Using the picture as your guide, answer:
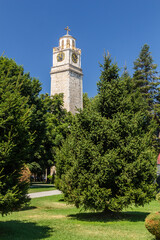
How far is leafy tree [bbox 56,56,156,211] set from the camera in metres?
10.7

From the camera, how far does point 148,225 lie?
24.1 feet

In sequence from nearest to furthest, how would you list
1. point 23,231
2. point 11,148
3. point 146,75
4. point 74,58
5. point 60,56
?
point 11,148
point 23,231
point 146,75
point 60,56
point 74,58

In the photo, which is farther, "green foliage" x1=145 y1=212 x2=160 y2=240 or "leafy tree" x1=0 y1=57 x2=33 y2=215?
"leafy tree" x1=0 y1=57 x2=33 y2=215

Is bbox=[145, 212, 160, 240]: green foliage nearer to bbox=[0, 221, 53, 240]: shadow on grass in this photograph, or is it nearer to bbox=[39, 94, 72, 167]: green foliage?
bbox=[0, 221, 53, 240]: shadow on grass

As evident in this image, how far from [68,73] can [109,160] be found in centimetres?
4123

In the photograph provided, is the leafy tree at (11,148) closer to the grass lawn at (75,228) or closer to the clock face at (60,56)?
the grass lawn at (75,228)

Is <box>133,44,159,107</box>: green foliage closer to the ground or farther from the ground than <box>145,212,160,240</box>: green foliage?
farther from the ground

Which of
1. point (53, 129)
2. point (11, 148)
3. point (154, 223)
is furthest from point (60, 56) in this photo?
point (154, 223)

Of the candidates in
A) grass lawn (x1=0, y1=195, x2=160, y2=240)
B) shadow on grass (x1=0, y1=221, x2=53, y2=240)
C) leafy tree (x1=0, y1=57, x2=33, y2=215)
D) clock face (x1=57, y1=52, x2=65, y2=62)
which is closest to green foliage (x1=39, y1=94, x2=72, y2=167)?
clock face (x1=57, y1=52, x2=65, y2=62)

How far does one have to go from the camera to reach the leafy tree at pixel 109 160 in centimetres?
1066

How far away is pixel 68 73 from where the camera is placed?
50.2 metres

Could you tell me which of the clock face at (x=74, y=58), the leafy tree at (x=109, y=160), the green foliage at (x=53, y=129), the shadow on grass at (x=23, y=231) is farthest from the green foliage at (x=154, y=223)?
the clock face at (x=74, y=58)

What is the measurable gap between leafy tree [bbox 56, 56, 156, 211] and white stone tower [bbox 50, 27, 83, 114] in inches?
1437

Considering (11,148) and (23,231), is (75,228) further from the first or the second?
(11,148)
